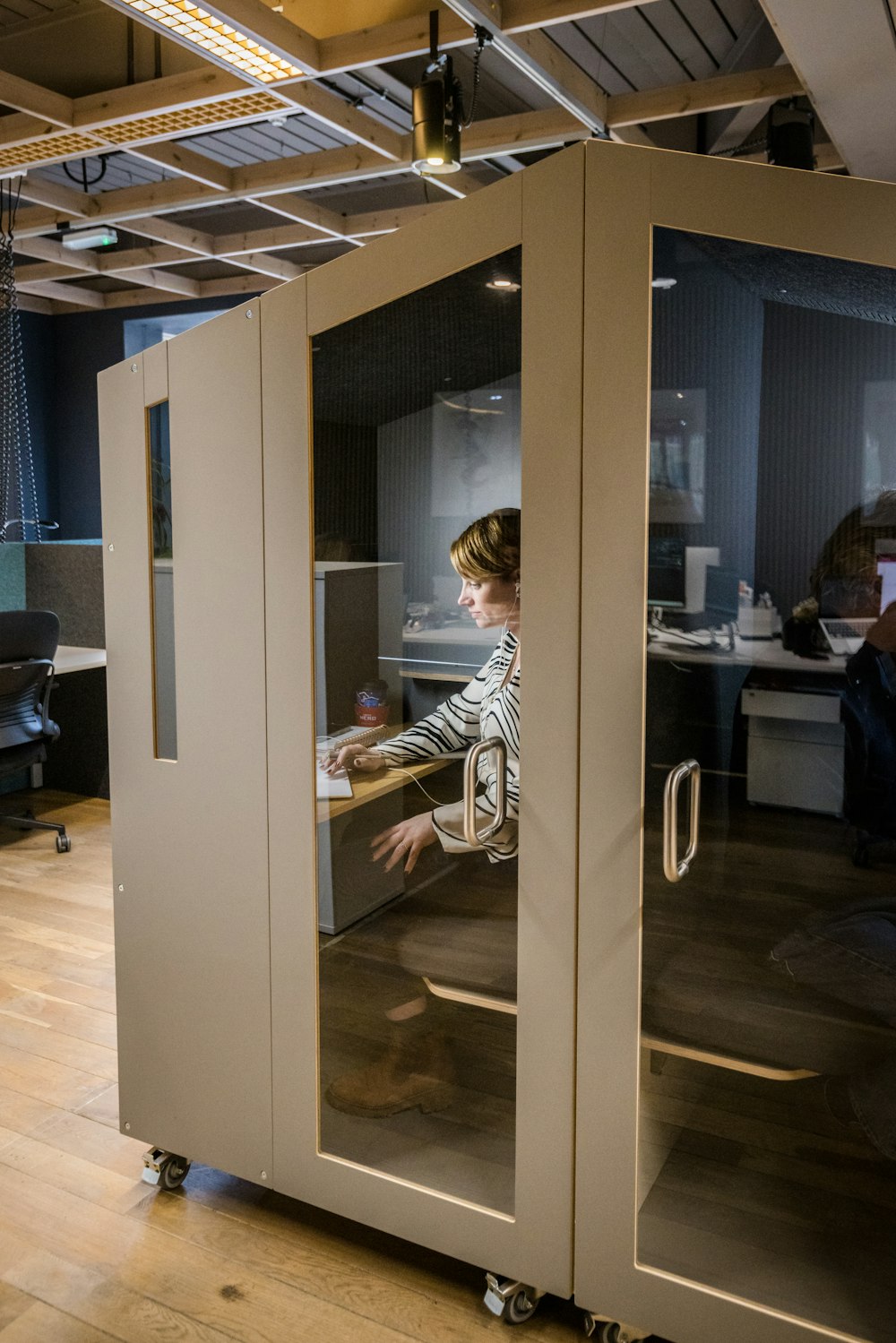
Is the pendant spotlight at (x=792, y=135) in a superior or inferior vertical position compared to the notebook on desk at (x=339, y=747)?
superior

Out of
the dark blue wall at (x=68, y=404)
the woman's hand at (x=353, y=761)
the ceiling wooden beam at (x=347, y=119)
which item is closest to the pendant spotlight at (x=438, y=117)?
the ceiling wooden beam at (x=347, y=119)

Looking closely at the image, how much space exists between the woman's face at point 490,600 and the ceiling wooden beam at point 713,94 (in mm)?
2567

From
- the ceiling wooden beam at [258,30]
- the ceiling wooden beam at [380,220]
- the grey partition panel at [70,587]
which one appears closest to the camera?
the ceiling wooden beam at [258,30]

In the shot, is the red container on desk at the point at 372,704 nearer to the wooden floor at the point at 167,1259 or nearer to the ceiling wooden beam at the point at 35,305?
the wooden floor at the point at 167,1259

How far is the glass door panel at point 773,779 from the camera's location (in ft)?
4.18

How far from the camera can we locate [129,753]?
190 centimetres

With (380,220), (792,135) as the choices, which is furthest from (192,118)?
(792,135)

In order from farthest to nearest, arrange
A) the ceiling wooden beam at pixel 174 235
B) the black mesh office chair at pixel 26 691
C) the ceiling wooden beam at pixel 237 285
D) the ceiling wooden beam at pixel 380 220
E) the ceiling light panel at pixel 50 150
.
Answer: the ceiling wooden beam at pixel 237 285 < the ceiling wooden beam at pixel 174 235 < the ceiling wooden beam at pixel 380 220 < the black mesh office chair at pixel 26 691 < the ceiling light panel at pixel 50 150

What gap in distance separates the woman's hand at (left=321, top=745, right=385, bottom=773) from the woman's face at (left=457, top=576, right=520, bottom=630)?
277 mm

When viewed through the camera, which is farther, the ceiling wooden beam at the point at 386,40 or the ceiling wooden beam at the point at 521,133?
the ceiling wooden beam at the point at 521,133

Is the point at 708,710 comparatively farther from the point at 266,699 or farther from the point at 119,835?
the point at 119,835

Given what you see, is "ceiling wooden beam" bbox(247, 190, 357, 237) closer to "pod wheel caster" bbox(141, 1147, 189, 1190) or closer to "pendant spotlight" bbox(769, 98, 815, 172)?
"pendant spotlight" bbox(769, 98, 815, 172)

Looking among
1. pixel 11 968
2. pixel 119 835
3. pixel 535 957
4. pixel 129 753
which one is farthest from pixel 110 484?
pixel 11 968

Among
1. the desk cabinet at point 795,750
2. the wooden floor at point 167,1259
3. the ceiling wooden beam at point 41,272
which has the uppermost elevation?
the ceiling wooden beam at point 41,272
